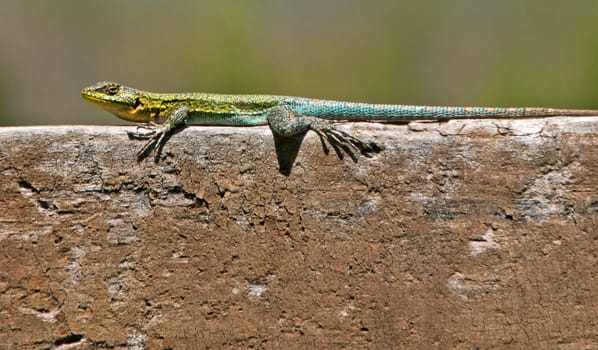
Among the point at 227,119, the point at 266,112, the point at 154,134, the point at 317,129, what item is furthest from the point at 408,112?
the point at 154,134

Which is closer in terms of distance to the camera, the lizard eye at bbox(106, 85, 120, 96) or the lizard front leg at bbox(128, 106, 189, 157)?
the lizard front leg at bbox(128, 106, 189, 157)

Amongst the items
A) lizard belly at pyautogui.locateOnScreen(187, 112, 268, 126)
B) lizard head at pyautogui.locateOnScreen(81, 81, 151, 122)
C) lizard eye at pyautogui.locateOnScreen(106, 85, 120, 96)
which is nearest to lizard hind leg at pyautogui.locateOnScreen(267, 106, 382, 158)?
lizard belly at pyautogui.locateOnScreen(187, 112, 268, 126)

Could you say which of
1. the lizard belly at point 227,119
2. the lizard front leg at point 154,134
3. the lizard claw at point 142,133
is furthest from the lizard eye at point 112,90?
the lizard claw at point 142,133

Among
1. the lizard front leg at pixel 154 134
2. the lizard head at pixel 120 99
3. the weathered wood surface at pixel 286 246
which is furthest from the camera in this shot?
the lizard head at pixel 120 99

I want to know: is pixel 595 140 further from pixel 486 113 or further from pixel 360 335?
pixel 360 335

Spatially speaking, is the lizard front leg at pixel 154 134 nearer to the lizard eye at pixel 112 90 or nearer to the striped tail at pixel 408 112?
the striped tail at pixel 408 112

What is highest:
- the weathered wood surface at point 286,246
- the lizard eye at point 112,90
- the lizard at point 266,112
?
the lizard eye at point 112,90

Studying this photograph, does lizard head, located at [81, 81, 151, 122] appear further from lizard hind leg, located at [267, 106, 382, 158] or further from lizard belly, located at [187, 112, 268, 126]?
lizard hind leg, located at [267, 106, 382, 158]

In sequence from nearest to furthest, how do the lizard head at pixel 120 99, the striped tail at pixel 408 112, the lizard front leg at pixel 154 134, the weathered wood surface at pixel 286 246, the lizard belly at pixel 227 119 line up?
the weathered wood surface at pixel 286 246 < the lizard front leg at pixel 154 134 < the striped tail at pixel 408 112 < the lizard belly at pixel 227 119 < the lizard head at pixel 120 99
